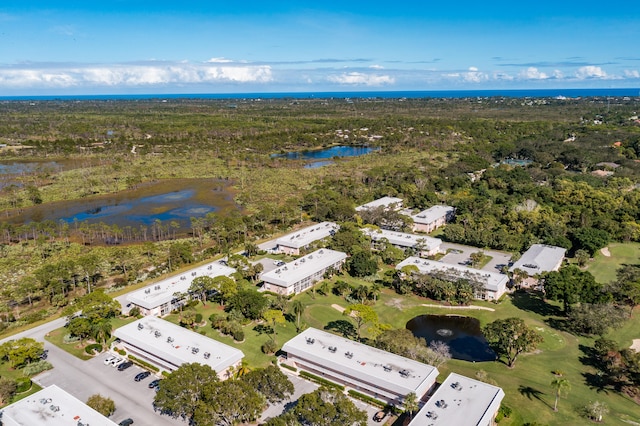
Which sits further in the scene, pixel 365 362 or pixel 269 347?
pixel 269 347

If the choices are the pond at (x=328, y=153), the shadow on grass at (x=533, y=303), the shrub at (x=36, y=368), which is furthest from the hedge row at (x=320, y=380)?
the pond at (x=328, y=153)

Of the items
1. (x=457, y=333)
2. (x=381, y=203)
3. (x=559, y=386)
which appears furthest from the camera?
(x=381, y=203)

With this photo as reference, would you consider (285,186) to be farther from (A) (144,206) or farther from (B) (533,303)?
(B) (533,303)

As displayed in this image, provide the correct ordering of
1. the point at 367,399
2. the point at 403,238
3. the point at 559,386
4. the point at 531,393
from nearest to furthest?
the point at 559,386 < the point at 367,399 < the point at 531,393 < the point at 403,238

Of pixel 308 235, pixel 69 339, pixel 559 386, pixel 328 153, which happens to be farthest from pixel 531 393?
pixel 328 153

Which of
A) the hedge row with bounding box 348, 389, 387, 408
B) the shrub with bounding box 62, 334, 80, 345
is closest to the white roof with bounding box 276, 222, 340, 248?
the shrub with bounding box 62, 334, 80, 345

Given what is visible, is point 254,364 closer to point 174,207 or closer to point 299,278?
point 299,278

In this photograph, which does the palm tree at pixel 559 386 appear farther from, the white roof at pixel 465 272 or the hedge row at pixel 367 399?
the white roof at pixel 465 272
